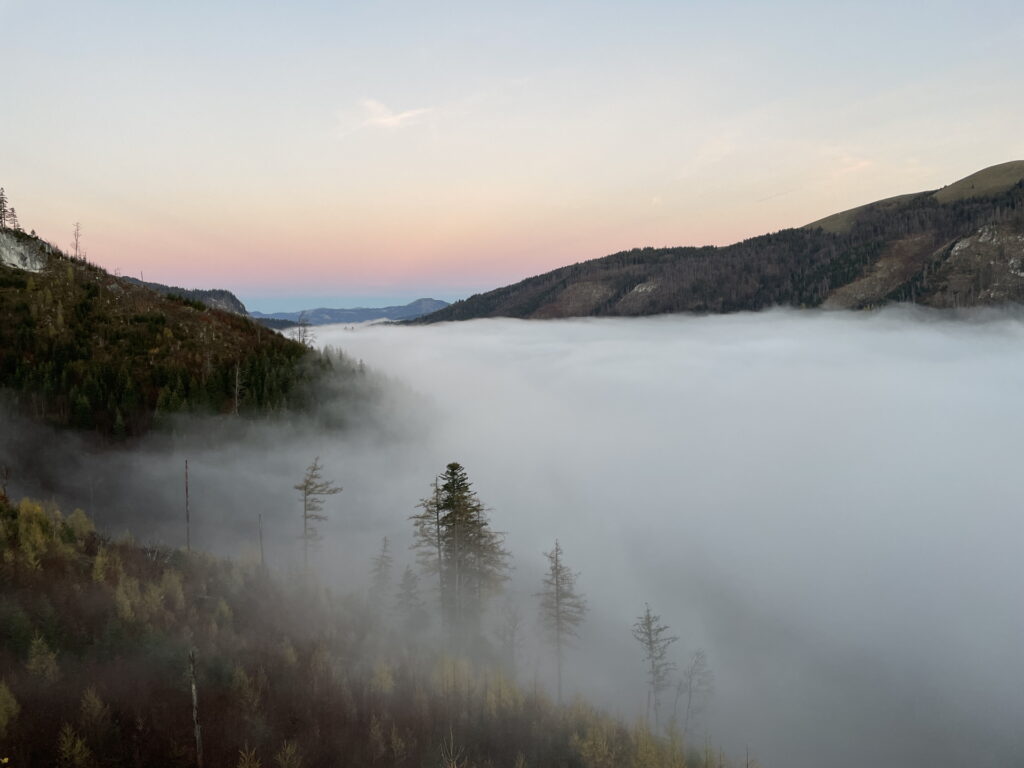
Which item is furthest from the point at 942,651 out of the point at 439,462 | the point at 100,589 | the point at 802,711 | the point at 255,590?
the point at 100,589

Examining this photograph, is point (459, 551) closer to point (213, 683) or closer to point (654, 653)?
point (213, 683)

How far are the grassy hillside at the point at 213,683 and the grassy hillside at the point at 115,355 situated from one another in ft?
147

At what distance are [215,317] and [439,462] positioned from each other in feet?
282

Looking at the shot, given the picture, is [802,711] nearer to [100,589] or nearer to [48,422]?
[100,589]

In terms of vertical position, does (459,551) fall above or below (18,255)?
below

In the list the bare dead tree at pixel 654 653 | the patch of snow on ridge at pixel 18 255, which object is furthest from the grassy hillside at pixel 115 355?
the bare dead tree at pixel 654 653

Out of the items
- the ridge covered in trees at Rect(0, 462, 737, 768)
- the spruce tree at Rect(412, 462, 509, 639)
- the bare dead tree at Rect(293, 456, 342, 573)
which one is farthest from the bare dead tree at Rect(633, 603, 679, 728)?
the bare dead tree at Rect(293, 456, 342, 573)

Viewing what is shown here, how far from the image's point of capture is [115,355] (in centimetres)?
7488

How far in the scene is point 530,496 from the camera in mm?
187875

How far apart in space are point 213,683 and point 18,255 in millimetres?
96259

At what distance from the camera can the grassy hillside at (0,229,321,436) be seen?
6976 centimetres

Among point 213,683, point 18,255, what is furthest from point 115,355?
point 213,683

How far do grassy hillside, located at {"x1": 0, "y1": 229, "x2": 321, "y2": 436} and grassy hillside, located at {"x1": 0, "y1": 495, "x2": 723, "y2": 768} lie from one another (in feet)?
147

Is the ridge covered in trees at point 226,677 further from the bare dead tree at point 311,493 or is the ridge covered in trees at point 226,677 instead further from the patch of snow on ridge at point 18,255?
the patch of snow on ridge at point 18,255
